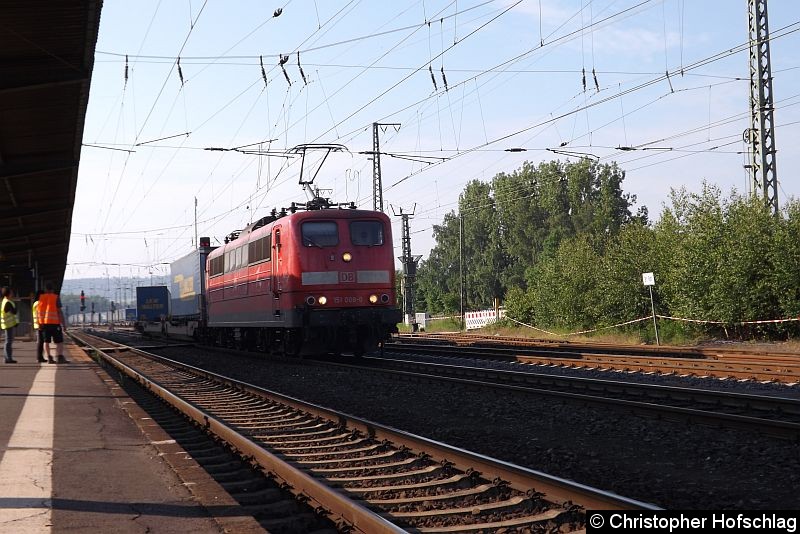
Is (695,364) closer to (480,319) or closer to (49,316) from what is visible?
(49,316)

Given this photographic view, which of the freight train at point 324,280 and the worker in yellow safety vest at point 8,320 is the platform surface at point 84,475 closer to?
the freight train at point 324,280

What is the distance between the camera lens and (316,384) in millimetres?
15477

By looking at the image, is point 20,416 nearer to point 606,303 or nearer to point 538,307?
point 606,303

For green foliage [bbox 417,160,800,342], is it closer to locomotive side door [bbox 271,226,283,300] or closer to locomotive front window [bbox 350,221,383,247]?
locomotive front window [bbox 350,221,383,247]

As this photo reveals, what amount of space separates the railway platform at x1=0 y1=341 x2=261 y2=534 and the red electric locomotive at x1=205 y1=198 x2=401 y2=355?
7.70 meters

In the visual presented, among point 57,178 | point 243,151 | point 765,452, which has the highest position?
point 243,151

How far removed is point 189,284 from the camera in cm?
3606

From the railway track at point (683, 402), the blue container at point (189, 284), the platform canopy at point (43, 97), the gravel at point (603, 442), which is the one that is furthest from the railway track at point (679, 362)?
the blue container at point (189, 284)

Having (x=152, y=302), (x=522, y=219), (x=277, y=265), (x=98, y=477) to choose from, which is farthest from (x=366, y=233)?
(x=522, y=219)

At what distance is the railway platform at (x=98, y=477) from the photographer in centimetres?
533

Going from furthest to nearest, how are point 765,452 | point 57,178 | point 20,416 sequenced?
point 57,178, point 20,416, point 765,452

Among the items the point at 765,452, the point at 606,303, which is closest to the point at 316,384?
the point at 765,452

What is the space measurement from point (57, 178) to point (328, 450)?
54.1 ft

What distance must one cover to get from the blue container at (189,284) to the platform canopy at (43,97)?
654 centimetres
